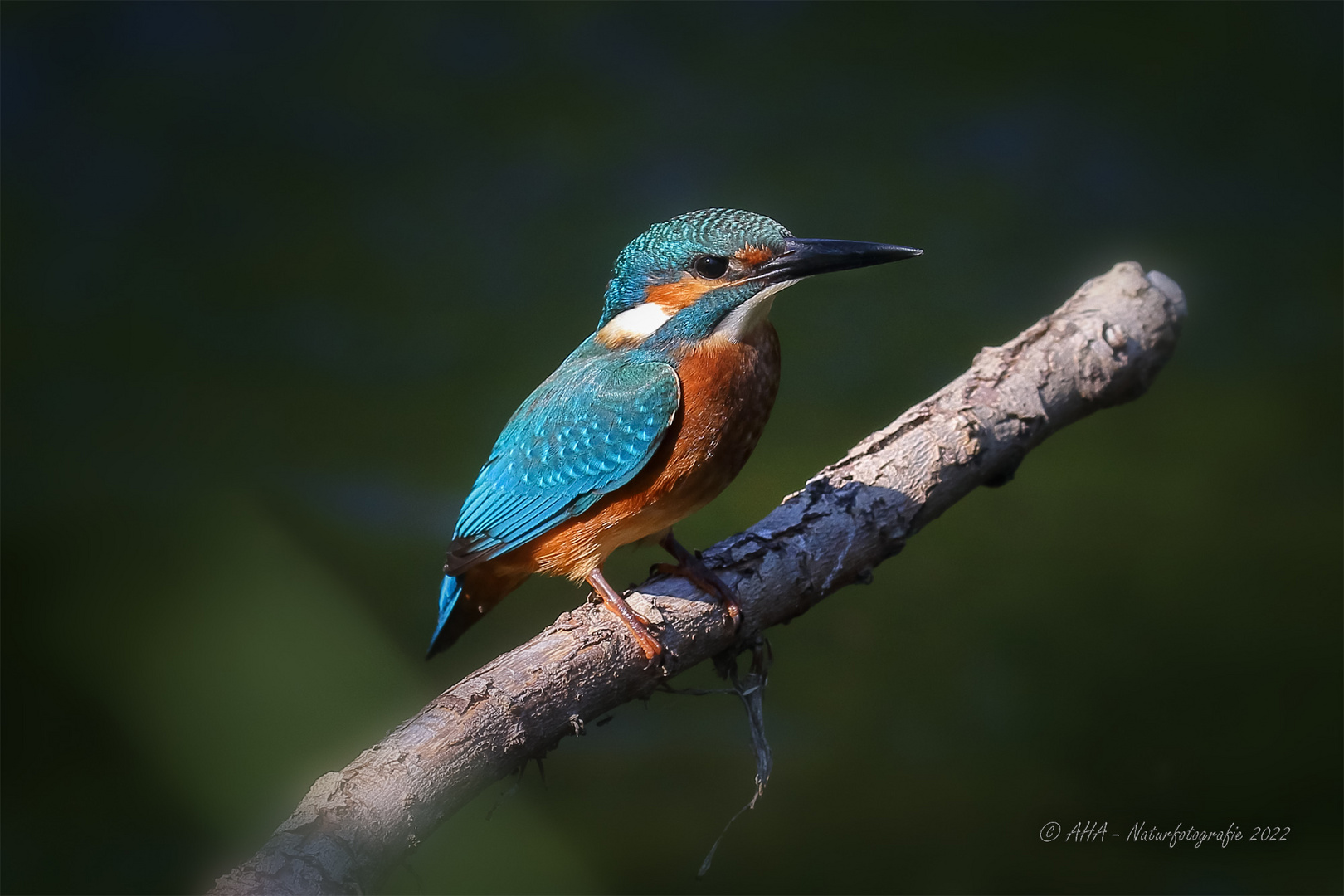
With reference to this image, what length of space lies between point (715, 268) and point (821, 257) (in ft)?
0.69

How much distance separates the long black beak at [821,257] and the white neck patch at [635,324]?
0.76 ft

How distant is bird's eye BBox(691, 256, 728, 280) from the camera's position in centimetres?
191

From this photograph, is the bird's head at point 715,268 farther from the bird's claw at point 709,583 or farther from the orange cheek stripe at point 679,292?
the bird's claw at point 709,583

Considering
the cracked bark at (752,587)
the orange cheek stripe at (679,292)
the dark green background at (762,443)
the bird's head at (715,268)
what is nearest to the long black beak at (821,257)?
the bird's head at (715,268)

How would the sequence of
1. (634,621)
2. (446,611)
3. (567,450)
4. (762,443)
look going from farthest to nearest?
(762,443) < (446,611) < (567,450) < (634,621)

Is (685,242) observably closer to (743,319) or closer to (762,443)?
(743,319)

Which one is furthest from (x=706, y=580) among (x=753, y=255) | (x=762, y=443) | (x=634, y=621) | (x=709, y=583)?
(x=762, y=443)

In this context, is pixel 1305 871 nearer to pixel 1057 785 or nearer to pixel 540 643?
pixel 1057 785

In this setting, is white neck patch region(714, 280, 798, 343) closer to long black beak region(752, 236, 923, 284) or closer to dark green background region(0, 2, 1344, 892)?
long black beak region(752, 236, 923, 284)

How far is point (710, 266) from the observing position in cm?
192

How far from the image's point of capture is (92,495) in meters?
3.09

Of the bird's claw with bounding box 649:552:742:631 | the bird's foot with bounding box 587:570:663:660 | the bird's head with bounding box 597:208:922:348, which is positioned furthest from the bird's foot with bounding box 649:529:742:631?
the bird's head with bounding box 597:208:922:348

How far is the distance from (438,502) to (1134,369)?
2050 millimetres

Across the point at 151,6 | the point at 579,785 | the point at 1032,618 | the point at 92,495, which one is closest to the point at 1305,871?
the point at 1032,618
